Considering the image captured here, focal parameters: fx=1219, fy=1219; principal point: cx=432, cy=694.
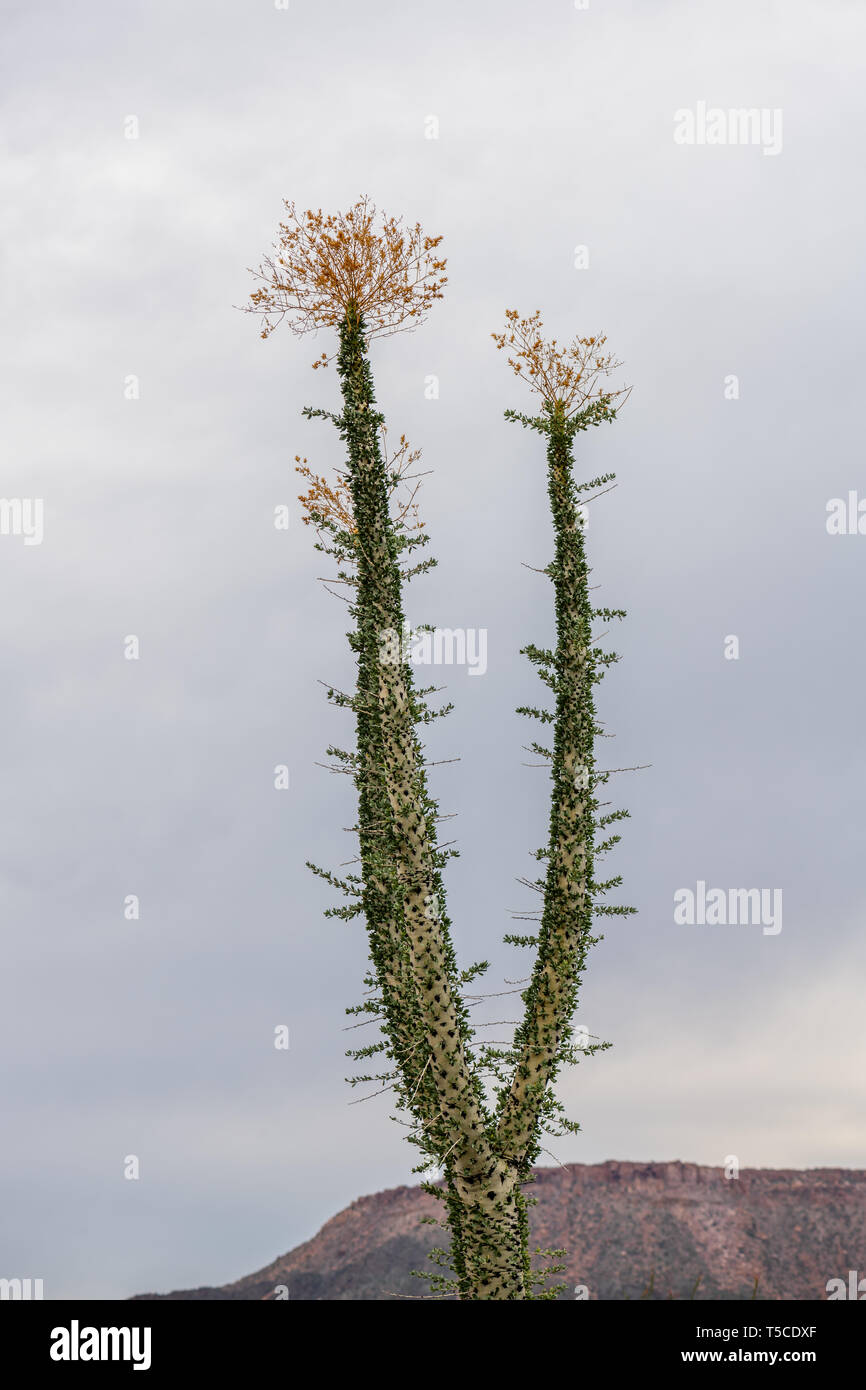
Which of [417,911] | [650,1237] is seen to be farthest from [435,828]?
[650,1237]

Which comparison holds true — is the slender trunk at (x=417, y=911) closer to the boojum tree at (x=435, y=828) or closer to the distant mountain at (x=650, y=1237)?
the boojum tree at (x=435, y=828)

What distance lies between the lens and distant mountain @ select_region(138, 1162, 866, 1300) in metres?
64.5

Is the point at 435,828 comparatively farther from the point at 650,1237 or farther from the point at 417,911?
the point at 650,1237

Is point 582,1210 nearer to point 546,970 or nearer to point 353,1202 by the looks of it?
point 353,1202

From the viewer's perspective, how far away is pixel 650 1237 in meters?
66.8

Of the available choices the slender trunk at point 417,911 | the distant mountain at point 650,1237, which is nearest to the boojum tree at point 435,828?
the slender trunk at point 417,911

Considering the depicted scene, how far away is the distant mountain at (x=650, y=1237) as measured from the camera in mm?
64500

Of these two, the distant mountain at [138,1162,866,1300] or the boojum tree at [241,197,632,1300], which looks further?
the distant mountain at [138,1162,866,1300]

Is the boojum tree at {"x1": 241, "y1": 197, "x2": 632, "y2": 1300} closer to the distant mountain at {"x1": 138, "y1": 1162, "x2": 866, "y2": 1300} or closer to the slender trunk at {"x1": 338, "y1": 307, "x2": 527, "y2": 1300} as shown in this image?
the slender trunk at {"x1": 338, "y1": 307, "x2": 527, "y2": 1300}

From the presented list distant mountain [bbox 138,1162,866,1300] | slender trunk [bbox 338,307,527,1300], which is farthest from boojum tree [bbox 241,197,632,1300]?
distant mountain [bbox 138,1162,866,1300]

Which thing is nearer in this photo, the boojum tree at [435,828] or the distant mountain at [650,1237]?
the boojum tree at [435,828]
